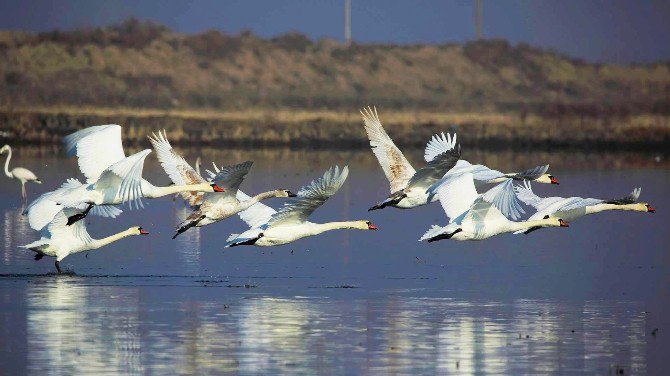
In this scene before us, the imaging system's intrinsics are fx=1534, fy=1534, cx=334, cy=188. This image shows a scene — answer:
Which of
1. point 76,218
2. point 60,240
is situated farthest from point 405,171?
point 60,240

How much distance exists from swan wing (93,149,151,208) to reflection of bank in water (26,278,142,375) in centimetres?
118

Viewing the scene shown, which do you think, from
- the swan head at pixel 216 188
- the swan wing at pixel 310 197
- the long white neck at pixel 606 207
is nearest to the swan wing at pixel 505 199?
the long white neck at pixel 606 207

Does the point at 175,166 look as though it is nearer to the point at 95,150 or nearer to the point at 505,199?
the point at 95,150

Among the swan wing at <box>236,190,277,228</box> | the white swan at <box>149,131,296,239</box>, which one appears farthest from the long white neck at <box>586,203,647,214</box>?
the swan wing at <box>236,190,277,228</box>

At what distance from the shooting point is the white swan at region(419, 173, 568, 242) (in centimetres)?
1816

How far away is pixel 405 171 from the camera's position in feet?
67.3

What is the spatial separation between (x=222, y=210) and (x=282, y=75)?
53460mm

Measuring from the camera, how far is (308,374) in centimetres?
1308

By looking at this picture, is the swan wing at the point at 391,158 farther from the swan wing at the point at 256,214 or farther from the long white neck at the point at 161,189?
the long white neck at the point at 161,189

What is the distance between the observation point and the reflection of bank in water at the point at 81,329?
13312mm

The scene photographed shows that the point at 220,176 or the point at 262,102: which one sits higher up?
the point at 262,102

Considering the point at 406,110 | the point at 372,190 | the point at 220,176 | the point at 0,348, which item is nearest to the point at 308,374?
the point at 0,348

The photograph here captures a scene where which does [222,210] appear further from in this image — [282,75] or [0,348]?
[282,75]

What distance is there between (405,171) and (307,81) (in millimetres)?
51441
